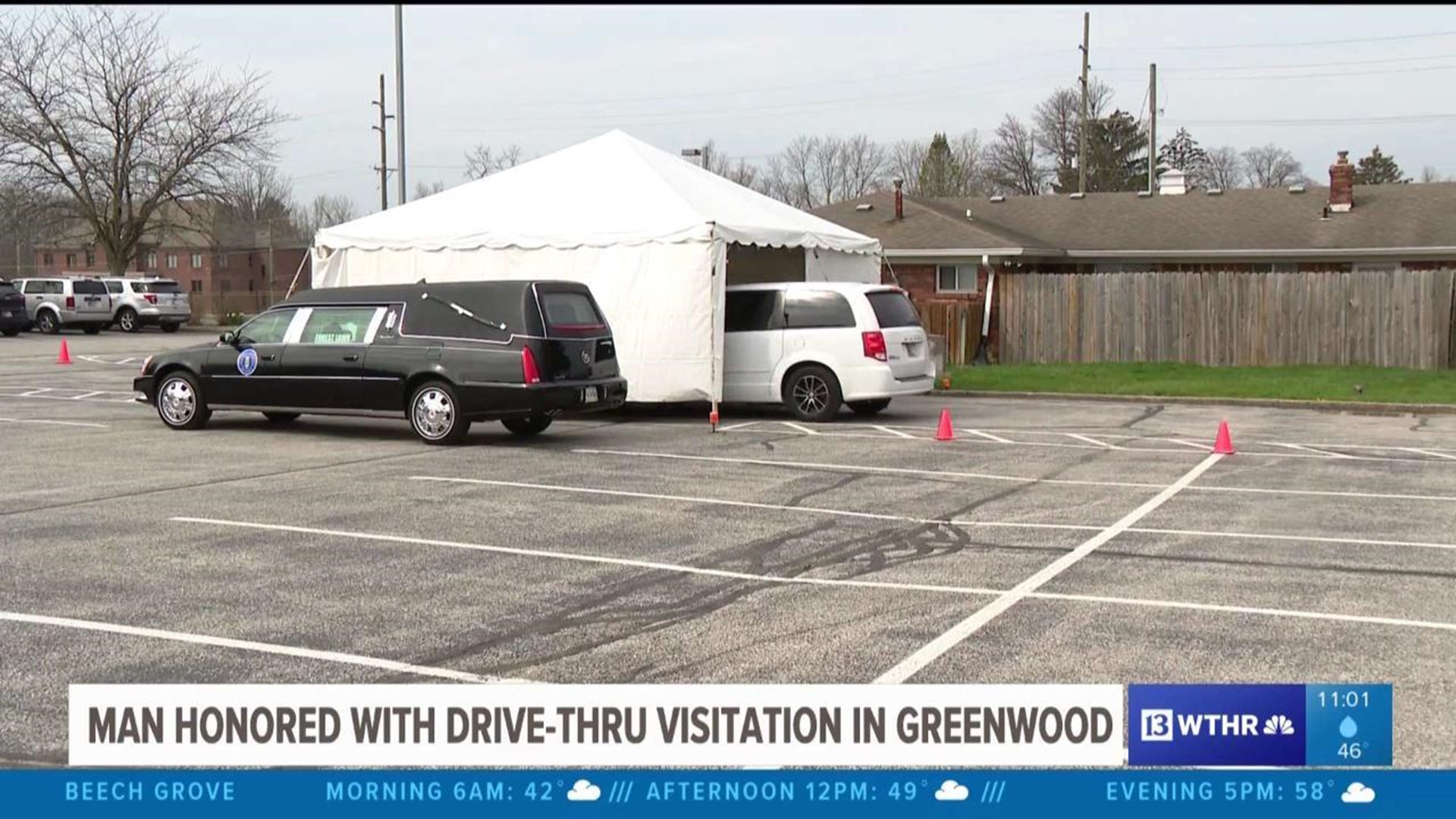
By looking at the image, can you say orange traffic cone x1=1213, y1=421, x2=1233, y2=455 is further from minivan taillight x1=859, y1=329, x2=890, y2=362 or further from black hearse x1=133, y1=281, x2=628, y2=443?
black hearse x1=133, y1=281, x2=628, y2=443

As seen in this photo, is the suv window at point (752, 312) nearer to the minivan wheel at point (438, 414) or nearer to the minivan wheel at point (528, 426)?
the minivan wheel at point (528, 426)

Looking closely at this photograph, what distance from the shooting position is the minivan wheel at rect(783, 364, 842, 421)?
696 inches

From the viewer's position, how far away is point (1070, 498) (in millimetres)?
11695

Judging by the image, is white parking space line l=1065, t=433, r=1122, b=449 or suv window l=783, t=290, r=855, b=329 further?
suv window l=783, t=290, r=855, b=329

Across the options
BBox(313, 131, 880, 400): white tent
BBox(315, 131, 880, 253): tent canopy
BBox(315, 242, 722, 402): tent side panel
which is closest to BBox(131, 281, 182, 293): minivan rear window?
BBox(313, 131, 880, 400): white tent

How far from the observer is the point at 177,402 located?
1612 cm

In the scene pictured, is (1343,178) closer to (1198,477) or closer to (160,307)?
(1198,477)

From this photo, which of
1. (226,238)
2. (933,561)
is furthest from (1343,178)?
(226,238)

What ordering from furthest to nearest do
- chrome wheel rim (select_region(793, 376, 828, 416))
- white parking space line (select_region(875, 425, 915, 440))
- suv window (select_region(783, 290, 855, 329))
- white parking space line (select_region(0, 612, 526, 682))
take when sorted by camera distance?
chrome wheel rim (select_region(793, 376, 828, 416))
suv window (select_region(783, 290, 855, 329))
white parking space line (select_region(875, 425, 915, 440))
white parking space line (select_region(0, 612, 526, 682))

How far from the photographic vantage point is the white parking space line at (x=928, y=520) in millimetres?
9709

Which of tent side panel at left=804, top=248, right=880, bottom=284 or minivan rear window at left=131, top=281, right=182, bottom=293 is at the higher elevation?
minivan rear window at left=131, top=281, right=182, bottom=293

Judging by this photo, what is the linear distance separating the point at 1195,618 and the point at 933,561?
6.35 feet

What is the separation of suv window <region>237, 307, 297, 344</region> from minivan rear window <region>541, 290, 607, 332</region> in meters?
2.94

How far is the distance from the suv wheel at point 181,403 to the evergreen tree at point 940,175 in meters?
55.7
